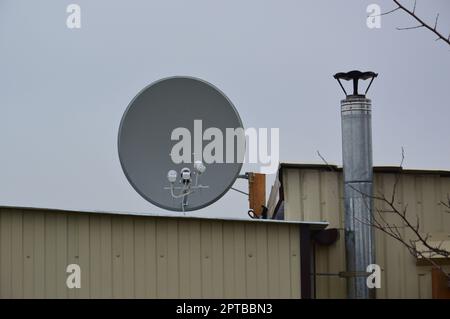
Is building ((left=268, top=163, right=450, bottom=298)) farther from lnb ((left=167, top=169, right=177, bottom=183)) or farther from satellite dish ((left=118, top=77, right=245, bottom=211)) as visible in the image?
lnb ((left=167, top=169, right=177, bottom=183))

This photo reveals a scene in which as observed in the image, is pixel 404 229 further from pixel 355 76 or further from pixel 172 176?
pixel 172 176

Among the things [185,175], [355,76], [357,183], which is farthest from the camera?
[185,175]

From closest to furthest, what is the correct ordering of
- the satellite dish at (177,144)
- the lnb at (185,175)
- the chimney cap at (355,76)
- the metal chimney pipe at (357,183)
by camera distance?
1. the metal chimney pipe at (357,183)
2. the chimney cap at (355,76)
3. the lnb at (185,175)
4. the satellite dish at (177,144)

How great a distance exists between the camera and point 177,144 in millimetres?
17844

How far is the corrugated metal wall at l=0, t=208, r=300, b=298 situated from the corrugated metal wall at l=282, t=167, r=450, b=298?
2.29 meters

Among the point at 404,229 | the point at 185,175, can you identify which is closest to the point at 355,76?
the point at 404,229

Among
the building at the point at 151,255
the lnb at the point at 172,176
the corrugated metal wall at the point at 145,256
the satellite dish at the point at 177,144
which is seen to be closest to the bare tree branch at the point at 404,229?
the building at the point at 151,255

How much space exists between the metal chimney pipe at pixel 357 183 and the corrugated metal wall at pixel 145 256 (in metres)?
1.88

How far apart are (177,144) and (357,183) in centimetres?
364

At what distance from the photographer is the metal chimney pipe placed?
15.0m

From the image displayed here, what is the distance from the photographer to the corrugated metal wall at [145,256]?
12719 millimetres

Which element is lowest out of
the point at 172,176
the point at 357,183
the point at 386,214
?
the point at 386,214

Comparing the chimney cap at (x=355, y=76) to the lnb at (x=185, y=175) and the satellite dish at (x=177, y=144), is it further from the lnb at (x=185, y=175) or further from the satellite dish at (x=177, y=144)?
the lnb at (x=185, y=175)
